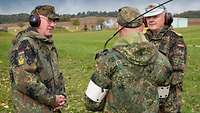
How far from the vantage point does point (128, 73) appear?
18.3 feet

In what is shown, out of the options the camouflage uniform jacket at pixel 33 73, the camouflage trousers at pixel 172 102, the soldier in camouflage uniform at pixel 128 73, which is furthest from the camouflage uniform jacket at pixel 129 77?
the camouflage trousers at pixel 172 102

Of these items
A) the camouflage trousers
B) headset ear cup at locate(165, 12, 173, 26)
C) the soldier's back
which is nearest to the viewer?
the soldier's back

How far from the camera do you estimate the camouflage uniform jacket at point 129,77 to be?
18.2 feet

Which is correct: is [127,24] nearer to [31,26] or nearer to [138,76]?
[138,76]

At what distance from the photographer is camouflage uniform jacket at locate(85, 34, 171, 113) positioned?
5.55 m

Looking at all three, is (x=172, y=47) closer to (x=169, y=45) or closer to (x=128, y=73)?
(x=169, y=45)

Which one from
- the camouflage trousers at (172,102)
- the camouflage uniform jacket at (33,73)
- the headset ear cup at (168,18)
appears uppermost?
the headset ear cup at (168,18)

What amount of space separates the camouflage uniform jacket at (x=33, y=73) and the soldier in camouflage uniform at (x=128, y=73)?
1.05 meters

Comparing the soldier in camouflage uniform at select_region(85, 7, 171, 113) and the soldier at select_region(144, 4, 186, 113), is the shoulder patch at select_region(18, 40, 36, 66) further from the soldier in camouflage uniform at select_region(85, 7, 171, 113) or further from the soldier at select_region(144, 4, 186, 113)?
the soldier at select_region(144, 4, 186, 113)

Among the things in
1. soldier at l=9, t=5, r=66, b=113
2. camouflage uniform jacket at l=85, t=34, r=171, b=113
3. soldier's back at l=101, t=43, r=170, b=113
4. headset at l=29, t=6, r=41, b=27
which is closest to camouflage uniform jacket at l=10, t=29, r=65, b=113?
soldier at l=9, t=5, r=66, b=113

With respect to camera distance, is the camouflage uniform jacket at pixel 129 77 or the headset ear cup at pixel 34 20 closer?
the camouflage uniform jacket at pixel 129 77

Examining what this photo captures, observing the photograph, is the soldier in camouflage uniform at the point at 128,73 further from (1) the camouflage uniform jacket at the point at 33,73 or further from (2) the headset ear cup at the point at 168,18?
(2) the headset ear cup at the point at 168,18

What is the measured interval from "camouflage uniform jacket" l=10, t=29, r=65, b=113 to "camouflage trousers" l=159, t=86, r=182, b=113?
1.48 meters

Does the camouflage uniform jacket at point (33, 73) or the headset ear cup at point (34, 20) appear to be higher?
the headset ear cup at point (34, 20)
